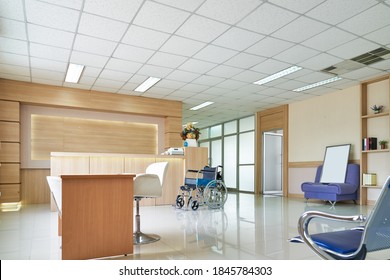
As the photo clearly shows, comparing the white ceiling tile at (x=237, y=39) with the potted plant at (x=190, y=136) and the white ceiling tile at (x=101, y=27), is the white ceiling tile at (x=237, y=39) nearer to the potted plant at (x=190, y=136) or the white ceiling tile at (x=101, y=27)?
the white ceiling tile at (x=101, y=27)

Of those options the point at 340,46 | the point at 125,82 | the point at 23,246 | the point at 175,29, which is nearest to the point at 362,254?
the point at 23,246

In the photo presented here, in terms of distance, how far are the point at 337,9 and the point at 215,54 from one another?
2.29 m

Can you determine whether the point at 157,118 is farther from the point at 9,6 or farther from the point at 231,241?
the point at 231,241

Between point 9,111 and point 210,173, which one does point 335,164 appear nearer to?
point 210,173

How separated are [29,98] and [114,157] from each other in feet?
9.68

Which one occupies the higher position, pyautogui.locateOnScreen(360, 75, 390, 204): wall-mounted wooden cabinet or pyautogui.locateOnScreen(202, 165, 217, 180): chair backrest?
pyautogui.locateOnScreen(360, 75, 390, 204): wall-mounted wooden cabinet

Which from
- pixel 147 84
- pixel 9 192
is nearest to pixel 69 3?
pixel 147 84

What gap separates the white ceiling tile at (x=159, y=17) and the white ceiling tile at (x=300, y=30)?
5.35ft

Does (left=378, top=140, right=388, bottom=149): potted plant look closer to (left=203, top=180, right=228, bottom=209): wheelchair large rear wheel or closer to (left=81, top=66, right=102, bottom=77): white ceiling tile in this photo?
(left=203, top=180, right=228, bottom=209): wheelchair large rear wheel

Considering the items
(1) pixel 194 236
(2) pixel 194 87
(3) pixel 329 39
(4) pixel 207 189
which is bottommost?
(1) pixel 194 236

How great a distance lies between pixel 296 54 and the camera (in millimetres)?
5637

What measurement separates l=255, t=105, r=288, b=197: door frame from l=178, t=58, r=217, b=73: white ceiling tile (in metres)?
4.34

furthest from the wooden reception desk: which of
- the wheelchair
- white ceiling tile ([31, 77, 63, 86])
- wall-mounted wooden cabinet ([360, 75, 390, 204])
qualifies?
wall-mounted wooden cabinet ([360, 75, 390, 204])

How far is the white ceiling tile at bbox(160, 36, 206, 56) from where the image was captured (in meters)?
5.06
